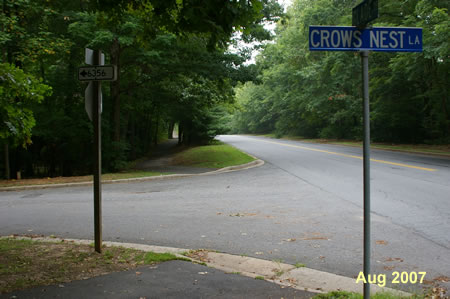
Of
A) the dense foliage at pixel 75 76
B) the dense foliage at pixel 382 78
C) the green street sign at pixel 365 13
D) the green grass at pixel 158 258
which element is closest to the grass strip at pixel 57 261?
the green grass at pixel 158 258

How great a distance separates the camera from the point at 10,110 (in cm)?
669

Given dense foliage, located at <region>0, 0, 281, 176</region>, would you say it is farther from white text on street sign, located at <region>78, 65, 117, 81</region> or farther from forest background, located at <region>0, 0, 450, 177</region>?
white text on street sign, located at <region>78, 65, 117, 81</region>

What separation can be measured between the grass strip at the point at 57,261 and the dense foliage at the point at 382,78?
45.3 ft

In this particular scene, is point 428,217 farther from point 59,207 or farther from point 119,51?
point 119,51

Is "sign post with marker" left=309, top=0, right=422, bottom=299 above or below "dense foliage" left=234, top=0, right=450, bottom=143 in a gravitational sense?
below

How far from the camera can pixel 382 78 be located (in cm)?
2869

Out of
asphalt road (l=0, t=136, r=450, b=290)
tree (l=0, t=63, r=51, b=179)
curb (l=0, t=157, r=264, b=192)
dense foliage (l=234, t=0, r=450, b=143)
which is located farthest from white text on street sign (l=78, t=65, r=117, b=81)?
dense foliage (l=234, t=0, r=450, b=143)

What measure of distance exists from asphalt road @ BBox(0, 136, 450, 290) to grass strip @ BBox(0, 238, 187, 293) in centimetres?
88

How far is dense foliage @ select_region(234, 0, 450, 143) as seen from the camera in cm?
Answer: 2028

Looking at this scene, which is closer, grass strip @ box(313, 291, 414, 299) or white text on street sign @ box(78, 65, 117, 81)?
grass strip @ box(313, 291, 414, 299)

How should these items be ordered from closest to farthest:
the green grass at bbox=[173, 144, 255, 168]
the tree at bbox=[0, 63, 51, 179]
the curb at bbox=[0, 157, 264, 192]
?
1. the tree at bbox=[0, 63, 51, 179]
2. the curb at bbox=[0, 157, 264, 192]
3. the green grass at bbox=[173, 144, 255, 168]

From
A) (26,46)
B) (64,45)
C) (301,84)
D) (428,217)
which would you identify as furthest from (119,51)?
(301,84)
